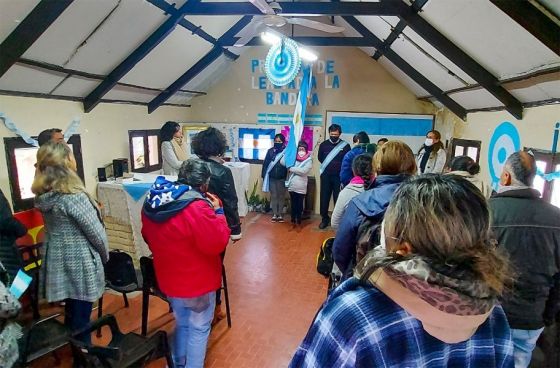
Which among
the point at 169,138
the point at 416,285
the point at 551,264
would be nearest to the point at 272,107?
the point at 169,138

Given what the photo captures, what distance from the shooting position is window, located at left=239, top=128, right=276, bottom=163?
6734 mm

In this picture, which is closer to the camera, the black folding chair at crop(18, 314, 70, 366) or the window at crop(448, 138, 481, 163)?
the black folding chair at crop(18, 314, 70, 366)

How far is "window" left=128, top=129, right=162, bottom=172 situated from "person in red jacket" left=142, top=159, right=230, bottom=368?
3.36 metres

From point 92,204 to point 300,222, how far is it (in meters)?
4.23

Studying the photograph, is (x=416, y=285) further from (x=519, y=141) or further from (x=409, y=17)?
(x=519, y=141)

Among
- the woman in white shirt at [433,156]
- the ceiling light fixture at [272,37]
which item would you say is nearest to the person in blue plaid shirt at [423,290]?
the ceiling light fixture at [272,37]

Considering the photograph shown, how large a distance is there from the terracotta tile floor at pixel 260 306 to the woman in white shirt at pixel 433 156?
1.99 meters

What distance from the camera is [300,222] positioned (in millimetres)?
6133

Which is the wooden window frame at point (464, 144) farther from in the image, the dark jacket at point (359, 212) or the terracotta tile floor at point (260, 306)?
the dark jacket at point (359, 212)

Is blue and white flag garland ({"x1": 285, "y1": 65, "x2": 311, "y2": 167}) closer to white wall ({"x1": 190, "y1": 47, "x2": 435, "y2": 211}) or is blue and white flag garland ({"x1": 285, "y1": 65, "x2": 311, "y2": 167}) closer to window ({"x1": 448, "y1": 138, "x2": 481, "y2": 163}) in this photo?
white wall ({"x1": 190, "y1": 47, "x2": 435, "y2": 211})

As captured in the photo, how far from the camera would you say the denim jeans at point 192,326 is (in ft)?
7.16

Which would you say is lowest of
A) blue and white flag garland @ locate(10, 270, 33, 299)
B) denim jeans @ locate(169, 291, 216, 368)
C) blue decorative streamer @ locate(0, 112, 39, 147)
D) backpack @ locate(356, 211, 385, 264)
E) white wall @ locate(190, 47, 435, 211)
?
denim jeans @ locate(169, 291, 216, 368)

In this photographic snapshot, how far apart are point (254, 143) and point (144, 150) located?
7.00ft

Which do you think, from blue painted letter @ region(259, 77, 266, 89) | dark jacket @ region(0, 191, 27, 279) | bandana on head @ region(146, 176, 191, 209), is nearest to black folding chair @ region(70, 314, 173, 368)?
bandana on head @ region(146, 176, 191, 209)
